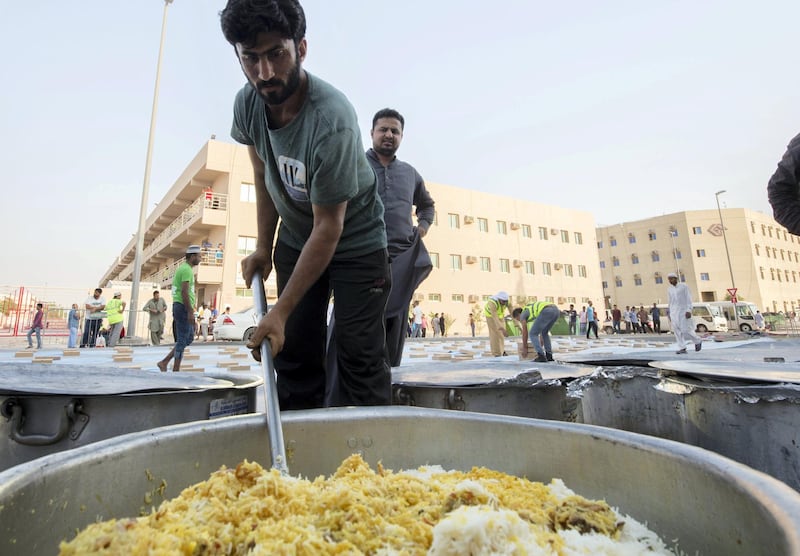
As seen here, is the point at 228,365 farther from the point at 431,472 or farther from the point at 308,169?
the point at 431,472

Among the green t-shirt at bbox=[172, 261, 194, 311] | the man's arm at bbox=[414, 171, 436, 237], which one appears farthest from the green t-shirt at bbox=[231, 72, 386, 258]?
the green t-shirt at bbox=[172, 261, 194, 311]

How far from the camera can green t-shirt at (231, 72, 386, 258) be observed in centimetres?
136

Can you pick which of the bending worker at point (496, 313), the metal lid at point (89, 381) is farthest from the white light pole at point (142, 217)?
the metal lid at point (89, 381)

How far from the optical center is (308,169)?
1409 mm

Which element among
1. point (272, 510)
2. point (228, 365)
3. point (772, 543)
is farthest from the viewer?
point (228, 365)

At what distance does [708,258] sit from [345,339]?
1905 inches

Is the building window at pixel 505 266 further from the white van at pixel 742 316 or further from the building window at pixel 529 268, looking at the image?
the white van at pixel 742 316

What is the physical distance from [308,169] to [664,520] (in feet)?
4.21

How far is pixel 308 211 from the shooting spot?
61.9 inches

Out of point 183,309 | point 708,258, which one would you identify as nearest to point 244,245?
point 183,309

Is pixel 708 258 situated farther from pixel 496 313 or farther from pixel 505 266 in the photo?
pixel 496 313

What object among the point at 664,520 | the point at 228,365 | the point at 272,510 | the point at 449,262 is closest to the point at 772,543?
the point at 664,520

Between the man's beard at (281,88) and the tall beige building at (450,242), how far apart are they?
55.5 feet

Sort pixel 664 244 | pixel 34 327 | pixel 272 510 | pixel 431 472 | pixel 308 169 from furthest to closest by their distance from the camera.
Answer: pixel 664 244, pixel 34 327, pixel 308 169, pixel 431 472, pixel 272 510
